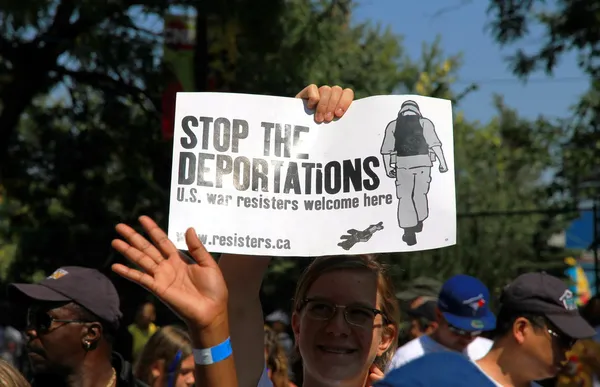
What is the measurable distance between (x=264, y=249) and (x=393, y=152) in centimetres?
50

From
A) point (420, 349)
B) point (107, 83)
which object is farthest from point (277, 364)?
point (107, 83)

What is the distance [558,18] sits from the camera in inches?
450

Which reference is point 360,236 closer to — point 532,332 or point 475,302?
point 532,332

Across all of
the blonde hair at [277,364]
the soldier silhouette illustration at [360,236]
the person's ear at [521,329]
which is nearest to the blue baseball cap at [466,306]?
the blonde hair at [277,364]

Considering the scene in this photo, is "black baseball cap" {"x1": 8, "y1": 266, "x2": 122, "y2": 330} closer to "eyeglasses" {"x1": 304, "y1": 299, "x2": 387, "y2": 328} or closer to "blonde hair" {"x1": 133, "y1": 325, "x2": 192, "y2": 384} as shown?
"eyeglasses" {"x1": 304, "y1": 299, "x2": 387, "y2": 328}

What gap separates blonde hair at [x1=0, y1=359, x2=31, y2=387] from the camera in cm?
291

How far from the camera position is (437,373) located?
1706 millimetres

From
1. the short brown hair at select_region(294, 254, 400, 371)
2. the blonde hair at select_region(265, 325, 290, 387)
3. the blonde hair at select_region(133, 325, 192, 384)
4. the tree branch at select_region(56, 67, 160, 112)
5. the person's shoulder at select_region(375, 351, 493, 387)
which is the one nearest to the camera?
the person's shoulder at select_region(375, 351, 493, 387)

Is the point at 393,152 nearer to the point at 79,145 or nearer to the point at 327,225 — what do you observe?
the point at 327,225

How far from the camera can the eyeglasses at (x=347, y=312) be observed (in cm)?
297

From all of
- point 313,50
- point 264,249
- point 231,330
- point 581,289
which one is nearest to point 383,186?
point 264,249

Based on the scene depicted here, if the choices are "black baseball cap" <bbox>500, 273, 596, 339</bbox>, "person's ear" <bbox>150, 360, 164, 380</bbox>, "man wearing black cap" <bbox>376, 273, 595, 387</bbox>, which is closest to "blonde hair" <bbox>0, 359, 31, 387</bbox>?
"man wearing black cap" <bbox>376, 273, 595, 387</bbox>

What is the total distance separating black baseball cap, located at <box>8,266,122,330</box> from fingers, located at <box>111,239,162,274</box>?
1.39 metres

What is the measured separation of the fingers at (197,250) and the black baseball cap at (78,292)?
1.29 metres
